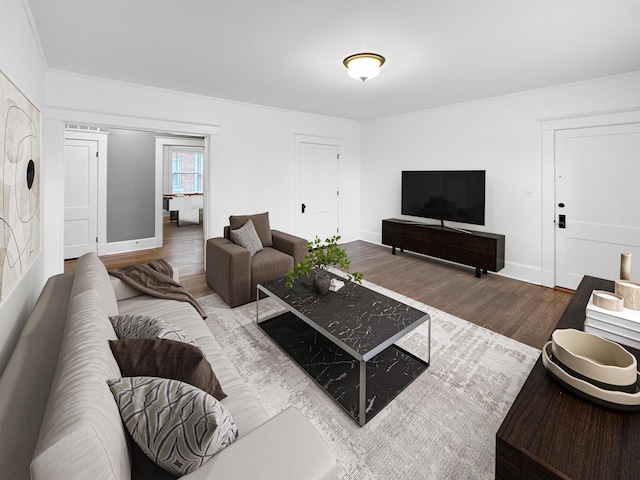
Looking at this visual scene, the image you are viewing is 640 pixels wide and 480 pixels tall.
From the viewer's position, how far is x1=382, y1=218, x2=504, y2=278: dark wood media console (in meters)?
4.16

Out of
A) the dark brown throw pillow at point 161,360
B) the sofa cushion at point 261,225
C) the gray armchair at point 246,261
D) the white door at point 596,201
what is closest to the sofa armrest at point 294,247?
the gray armchair at point 246,261

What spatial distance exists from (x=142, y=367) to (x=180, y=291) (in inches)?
59.1

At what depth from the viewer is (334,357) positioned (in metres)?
2.40

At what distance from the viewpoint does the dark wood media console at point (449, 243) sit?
4.16 m

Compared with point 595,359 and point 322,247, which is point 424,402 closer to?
point 595,359

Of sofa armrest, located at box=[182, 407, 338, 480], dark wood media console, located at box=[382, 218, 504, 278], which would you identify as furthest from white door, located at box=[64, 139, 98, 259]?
sofa armrest, located at box=[182, 407, 338, 480]

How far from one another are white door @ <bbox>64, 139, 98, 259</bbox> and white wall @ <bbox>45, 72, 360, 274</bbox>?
6.46 feet

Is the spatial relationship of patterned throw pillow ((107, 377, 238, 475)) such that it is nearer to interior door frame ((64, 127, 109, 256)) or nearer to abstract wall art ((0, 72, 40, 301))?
abstract wall art ((0, 72, 40, 301))

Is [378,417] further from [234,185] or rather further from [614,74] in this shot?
[614,74]

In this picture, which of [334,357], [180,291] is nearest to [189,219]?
[180,291]

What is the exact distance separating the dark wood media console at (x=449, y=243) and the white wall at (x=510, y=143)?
35 cm

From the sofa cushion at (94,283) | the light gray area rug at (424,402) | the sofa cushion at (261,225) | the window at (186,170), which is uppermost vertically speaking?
the window at (186,170)

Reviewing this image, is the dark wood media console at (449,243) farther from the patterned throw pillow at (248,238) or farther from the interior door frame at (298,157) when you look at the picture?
the patterned throw pillow at (248,238)

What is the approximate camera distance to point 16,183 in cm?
166
